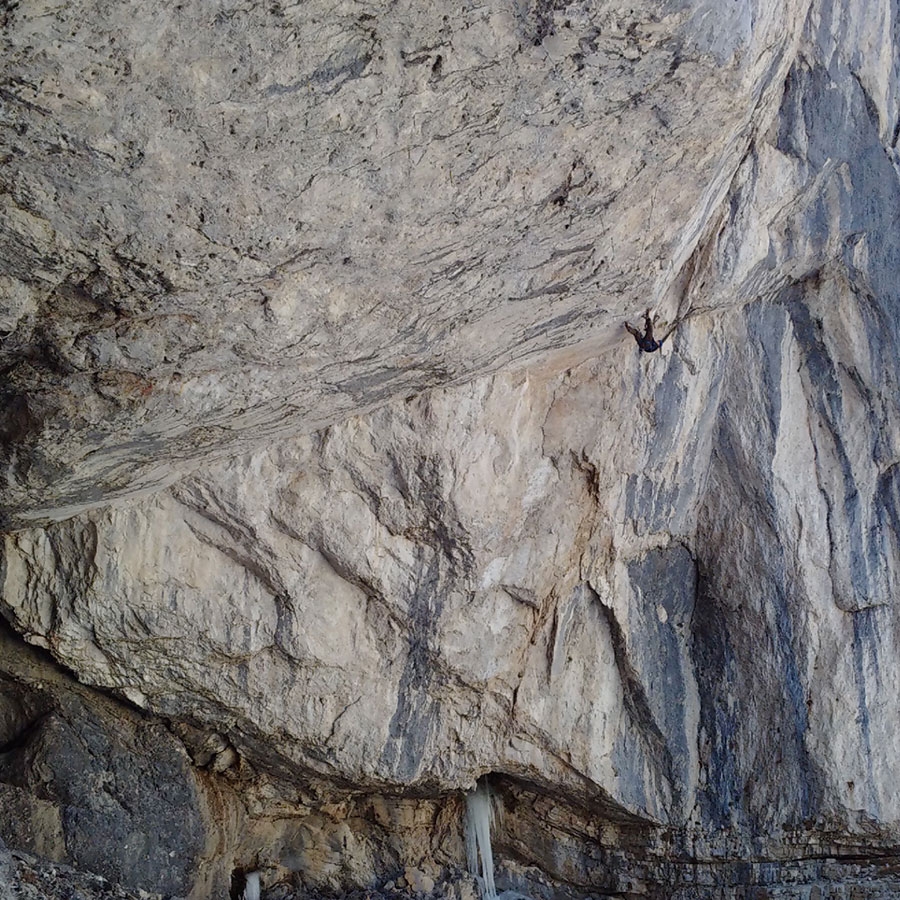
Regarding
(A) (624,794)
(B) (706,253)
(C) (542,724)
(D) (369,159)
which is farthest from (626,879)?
(D) (369,159)

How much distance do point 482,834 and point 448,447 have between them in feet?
10.6

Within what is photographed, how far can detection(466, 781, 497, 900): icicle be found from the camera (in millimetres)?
6781

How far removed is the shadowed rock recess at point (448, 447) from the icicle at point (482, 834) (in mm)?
86

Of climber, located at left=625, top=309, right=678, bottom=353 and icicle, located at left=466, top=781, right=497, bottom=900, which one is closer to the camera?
climber, located at left=625, top=309, right=678, bottom=353

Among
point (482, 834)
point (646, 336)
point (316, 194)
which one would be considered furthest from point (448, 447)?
point (482, 834)

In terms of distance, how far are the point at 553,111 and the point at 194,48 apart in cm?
117

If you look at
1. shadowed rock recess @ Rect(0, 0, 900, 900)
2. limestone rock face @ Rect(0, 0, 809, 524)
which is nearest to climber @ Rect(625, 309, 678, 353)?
shadowed rock recess @ Rect(0, 0, 900, 900)

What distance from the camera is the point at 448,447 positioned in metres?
4.82

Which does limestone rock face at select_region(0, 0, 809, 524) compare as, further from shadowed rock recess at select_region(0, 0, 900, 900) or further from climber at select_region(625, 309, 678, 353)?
climber at select_region(625, 309, 678, 353)

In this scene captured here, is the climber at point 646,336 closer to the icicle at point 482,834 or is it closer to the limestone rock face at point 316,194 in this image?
the limestone rock face at point 316,194

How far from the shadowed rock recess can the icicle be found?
9 centimetres

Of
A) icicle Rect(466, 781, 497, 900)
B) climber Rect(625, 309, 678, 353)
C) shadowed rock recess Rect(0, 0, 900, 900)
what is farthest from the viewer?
icicle Rect(466, 781, 497, 900)

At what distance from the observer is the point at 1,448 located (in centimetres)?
411

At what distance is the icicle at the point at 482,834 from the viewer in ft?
22.2
